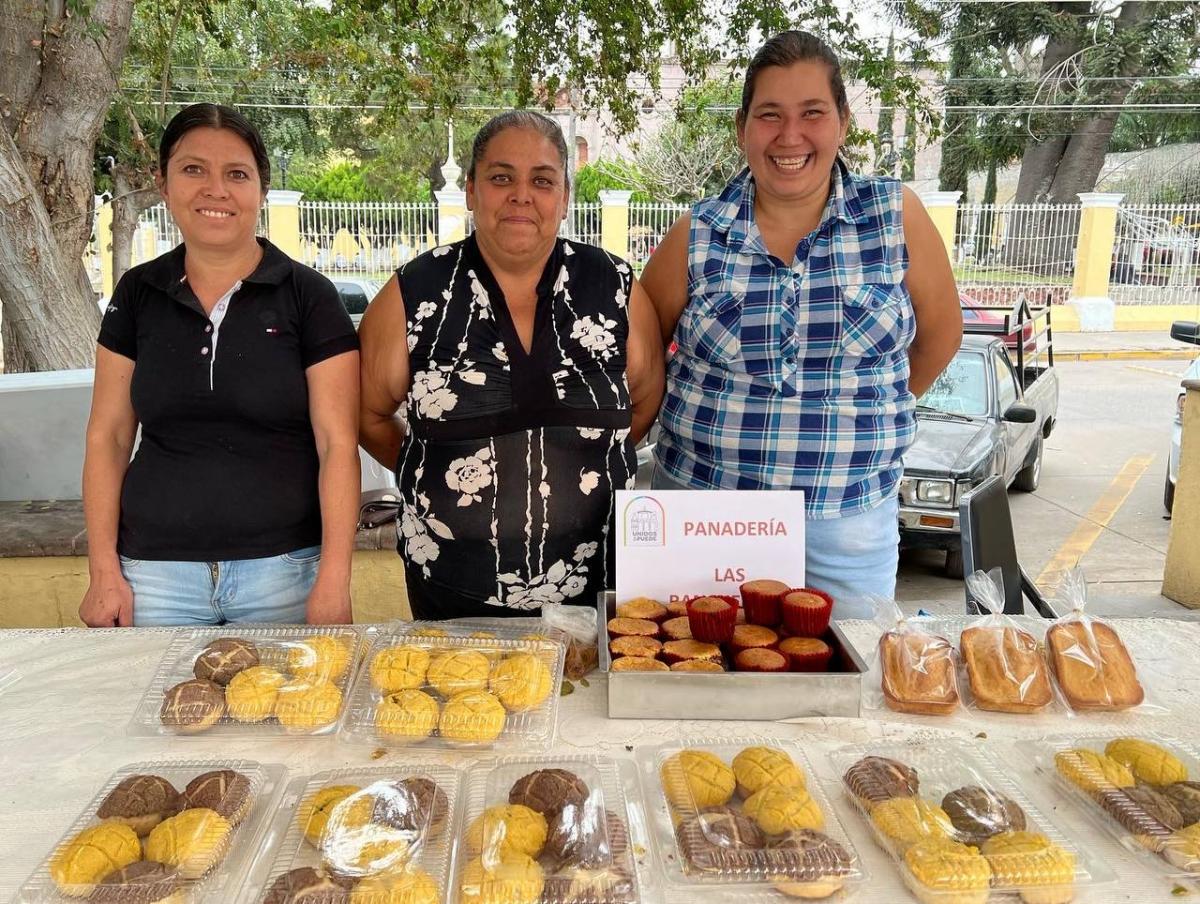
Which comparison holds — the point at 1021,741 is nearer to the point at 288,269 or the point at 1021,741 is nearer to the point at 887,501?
the point at 887,501

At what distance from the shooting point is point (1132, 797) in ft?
4.23

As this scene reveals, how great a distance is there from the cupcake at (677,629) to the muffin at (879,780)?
425mm

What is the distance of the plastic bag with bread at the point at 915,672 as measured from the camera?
5.24ft

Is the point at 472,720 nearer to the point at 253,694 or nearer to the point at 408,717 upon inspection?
the point at 408,717

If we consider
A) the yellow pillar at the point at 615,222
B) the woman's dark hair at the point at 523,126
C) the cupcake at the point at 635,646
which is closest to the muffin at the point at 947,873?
the cupcake at the point at 635,646

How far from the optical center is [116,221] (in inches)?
325

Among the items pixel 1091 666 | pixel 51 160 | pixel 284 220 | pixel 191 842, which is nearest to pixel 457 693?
pixel 191 842

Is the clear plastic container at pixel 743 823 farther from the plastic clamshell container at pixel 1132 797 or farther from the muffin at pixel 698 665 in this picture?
the plastic clamshell container at pixel 1132 797

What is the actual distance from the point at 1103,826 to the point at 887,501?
1106 millimetres

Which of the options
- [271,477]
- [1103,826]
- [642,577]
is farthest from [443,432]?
[1103,826]

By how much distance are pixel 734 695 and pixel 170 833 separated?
89cm

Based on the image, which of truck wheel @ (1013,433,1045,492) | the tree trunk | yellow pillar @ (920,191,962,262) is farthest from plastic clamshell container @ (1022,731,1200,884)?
yellow pillar @ (920,191,962,262)

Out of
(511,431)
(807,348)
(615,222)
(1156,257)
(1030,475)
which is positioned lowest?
(1030,475)

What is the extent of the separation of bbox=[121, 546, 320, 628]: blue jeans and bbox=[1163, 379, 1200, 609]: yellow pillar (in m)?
4.72
